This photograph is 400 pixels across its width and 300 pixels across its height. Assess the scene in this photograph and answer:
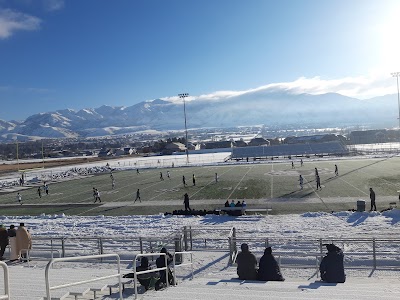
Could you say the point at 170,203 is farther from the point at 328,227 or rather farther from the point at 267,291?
the point at 267,291

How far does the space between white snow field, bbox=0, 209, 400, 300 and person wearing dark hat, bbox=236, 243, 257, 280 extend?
1.00 feet

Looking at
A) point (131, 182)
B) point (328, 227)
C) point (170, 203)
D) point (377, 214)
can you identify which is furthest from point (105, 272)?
point (131, 182)

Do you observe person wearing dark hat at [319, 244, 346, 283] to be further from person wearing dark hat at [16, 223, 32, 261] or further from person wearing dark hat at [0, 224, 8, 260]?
person wearing dark hat at [0, 224, 8, 260]

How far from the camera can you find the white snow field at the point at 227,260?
6.96 meters

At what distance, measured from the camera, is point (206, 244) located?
1467 cm

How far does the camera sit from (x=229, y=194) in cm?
2933

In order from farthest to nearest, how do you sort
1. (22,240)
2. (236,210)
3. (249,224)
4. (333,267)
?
(236,210), (249,224), (22,240), (333,267)

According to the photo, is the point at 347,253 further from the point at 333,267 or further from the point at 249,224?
the point at 249,224

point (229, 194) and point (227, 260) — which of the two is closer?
point (227, 260)

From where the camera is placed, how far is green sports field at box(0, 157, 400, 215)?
81.8ft

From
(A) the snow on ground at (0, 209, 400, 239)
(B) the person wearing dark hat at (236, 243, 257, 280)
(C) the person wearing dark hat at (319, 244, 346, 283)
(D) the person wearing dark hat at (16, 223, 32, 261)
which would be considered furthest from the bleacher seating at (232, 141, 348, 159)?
(C) the person wearing dark hat at (319, 244, 346, 283)

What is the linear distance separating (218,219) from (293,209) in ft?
15.7

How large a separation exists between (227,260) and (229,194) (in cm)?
1727

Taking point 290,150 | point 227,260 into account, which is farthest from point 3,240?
point 290,150
